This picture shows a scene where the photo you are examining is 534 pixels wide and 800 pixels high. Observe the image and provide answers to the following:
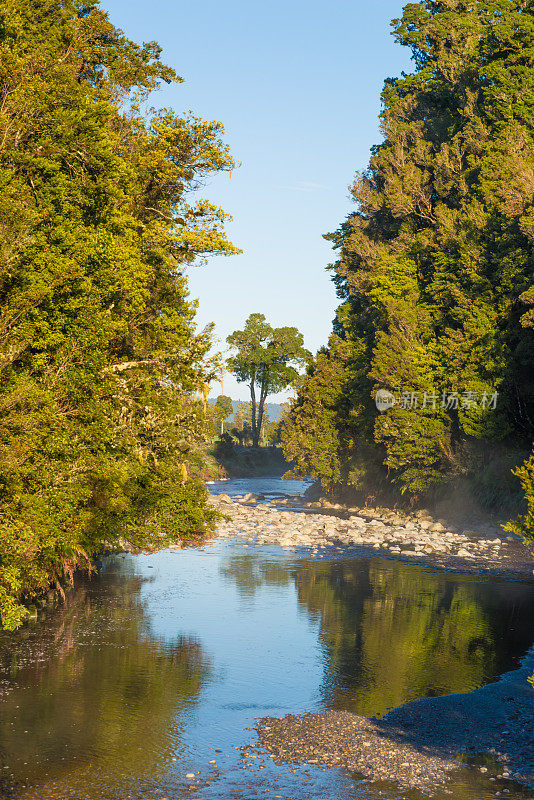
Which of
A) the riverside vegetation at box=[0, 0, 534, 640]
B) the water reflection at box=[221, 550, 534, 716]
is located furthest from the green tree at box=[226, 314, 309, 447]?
the water reflection at box=[221, 550, 534, 716]

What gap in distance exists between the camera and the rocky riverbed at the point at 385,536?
39.6 m

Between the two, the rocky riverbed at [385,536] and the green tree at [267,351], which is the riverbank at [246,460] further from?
the rocky riverbed at [385,536]

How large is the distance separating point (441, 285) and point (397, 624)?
3263 cm

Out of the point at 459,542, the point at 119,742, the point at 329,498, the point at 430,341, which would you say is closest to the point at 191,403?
the point at 119,742

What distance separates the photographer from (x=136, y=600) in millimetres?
30203

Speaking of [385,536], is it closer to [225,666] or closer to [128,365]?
[225,666]

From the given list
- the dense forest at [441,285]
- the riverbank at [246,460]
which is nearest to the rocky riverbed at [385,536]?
the dense forest at [441,285]

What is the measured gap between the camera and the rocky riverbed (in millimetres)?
39562

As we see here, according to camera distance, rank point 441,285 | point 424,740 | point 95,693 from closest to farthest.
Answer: point 424,740, point 95,693, point 441,285

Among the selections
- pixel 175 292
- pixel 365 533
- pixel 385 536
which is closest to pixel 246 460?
pixel 365 533

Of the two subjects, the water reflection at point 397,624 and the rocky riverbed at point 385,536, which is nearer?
the water reflection at point 397,624

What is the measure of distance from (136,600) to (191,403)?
26.4 feet

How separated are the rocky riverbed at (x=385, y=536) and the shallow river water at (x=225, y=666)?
3989 mm

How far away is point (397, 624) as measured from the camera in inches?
1069
